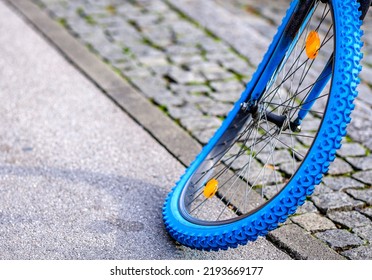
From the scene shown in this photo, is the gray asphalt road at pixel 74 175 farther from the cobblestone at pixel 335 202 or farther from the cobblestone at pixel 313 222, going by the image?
the cobblestone at pixel 335 202

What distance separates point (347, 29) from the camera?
306 cm

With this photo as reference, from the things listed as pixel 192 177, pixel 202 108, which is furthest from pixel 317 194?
pixel 202 108

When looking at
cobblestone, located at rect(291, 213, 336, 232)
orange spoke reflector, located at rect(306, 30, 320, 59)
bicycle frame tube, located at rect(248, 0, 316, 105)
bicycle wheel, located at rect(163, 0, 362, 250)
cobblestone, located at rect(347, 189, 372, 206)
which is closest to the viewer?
bicycle wheel, located at rect(163, 0, 362, 250)

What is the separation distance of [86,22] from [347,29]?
406 centimetres

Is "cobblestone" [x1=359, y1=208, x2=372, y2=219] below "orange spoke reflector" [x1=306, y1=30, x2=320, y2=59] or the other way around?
below

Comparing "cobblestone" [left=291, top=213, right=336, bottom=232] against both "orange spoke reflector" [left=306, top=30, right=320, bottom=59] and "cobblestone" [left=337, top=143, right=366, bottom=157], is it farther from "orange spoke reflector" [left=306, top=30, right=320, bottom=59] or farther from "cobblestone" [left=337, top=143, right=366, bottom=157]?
"orange spoke reflector" [left=306, top=30, right=320, bottom=59]

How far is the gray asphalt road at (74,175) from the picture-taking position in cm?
359

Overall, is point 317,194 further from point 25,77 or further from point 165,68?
point 25,77

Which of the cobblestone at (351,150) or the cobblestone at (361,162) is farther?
the cobblestone at (351,150)

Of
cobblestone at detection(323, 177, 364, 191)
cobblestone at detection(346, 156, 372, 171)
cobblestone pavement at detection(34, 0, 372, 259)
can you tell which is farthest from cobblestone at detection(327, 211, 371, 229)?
cobblestone at detection(346, 156, 372, 171)

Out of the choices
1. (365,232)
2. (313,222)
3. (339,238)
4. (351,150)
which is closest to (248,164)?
(313,222)

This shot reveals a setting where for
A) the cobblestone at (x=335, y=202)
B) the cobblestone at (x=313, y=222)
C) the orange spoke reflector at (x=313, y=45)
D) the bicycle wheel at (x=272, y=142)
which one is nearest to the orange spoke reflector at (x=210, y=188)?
the bicycle wheel at (x=272, y=142)

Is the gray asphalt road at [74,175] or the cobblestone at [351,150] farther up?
the cobblestone at [351,150]

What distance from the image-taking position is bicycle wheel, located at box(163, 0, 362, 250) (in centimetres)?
302
